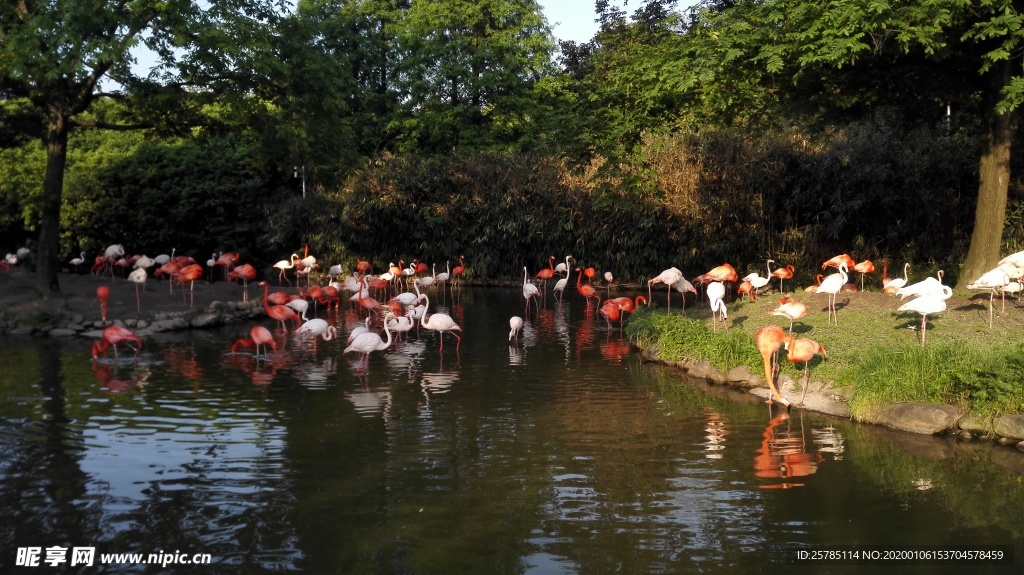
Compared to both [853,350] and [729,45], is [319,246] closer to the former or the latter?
[729,45]

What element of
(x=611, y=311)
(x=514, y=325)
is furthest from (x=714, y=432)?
(x=611, y=311)

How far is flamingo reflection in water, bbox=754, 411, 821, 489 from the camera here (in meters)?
7.21

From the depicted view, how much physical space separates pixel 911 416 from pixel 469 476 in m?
4.30

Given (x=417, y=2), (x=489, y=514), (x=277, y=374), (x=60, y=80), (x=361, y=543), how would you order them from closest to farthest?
(x=361, y=543) < (x=489, y=514) < (x=277, y=374) < (x=60, y=80) < (x=417, y=2)

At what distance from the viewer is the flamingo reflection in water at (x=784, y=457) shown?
721 centimetres

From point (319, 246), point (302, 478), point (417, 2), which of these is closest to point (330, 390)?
point (302, 478)

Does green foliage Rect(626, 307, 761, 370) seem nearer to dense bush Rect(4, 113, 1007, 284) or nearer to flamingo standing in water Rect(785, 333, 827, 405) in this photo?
flamingo standing in water Rect(785, 333, 827, 405)

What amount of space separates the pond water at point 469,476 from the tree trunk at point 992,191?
5.69 m

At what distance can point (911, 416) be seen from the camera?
334 inches

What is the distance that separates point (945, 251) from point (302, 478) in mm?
17598

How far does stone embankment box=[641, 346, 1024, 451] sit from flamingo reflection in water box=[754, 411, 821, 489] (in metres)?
0.74

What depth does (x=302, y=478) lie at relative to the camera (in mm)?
7125

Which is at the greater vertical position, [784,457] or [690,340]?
[690,340]

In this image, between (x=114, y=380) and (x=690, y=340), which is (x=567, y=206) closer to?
(x=690, y=340)
